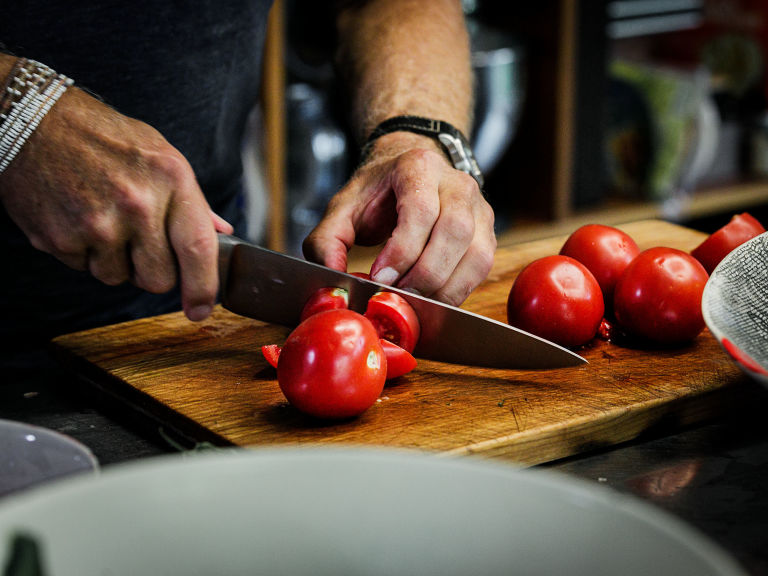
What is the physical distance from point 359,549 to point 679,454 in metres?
0.50

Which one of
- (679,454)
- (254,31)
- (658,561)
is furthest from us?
(254,31)

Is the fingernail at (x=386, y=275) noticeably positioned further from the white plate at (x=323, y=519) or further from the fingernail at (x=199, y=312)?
the white plate at (x=323, y=519)

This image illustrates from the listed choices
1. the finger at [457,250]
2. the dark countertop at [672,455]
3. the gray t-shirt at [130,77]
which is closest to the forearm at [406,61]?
the gray t-shirt at [130,77]

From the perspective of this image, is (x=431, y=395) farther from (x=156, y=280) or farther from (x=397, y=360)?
(x=156, y=280)

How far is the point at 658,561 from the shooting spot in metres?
0.49

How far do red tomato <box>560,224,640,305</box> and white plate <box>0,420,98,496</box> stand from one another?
0.85 meters

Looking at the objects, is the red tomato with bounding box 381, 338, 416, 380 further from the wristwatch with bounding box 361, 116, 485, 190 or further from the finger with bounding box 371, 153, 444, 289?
the wristwatch with bounding box 361, 116, 485, 190

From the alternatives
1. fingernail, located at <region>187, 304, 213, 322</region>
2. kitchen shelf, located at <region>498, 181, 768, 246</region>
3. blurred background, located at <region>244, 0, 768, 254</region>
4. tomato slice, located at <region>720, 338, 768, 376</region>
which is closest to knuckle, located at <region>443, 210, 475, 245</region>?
fingernail, located at <region>187, 304, 213, 322</region>

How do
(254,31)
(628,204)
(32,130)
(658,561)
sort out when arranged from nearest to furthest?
(658,561) → (32,130) → (254,31) → (628,204)

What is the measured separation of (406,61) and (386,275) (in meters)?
0.56

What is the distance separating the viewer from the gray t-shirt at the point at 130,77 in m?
1.40

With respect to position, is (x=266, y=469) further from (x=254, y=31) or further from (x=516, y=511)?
(x=254, y=31)

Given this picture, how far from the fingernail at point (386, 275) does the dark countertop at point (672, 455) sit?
338 mm

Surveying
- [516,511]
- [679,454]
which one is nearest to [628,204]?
[679,454]
